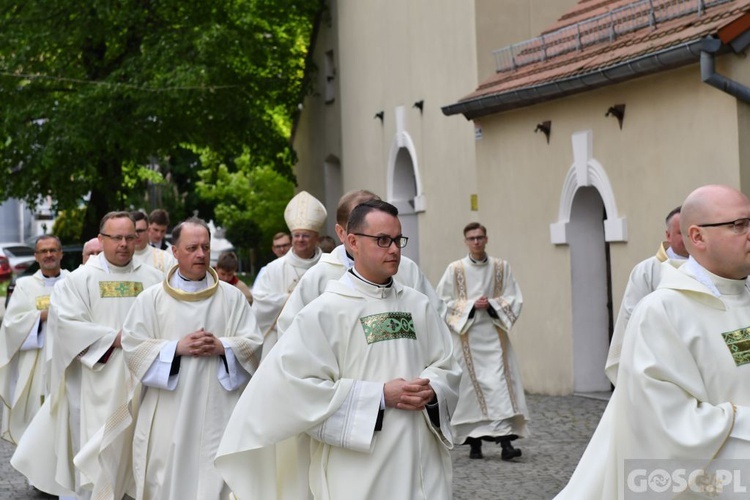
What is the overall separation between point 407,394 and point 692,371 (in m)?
1.34

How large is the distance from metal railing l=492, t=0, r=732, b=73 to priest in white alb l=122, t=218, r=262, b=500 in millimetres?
5787

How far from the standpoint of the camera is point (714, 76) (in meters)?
10.8

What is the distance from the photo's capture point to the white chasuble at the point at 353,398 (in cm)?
569

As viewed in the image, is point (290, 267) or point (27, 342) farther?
point (27, 342)

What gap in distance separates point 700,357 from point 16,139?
2384 centimetres

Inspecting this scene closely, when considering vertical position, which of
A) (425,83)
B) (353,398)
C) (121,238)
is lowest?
(353,398)

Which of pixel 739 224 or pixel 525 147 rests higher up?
pixel 525 147

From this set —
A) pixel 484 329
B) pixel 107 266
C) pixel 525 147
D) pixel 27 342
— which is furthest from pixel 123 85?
pixel 107 266

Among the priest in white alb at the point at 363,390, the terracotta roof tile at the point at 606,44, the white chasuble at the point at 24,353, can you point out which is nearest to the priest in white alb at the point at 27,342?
the white chasuble at the point at 24,353

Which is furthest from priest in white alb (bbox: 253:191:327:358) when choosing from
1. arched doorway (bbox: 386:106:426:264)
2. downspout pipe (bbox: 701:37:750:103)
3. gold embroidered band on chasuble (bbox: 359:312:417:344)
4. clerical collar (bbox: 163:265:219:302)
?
arched doorway (bbox: 386:106:426:264)

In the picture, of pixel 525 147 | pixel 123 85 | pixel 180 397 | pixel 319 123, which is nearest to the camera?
pixel 180 397

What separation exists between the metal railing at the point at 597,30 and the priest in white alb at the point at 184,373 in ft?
19.0

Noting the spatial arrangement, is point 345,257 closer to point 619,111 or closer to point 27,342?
point 27,342

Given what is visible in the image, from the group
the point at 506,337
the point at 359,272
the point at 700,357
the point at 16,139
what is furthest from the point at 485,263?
the point at 16,139
